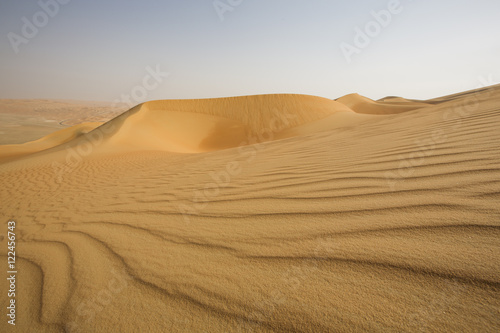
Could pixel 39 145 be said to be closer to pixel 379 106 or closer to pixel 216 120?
pixel 216 120

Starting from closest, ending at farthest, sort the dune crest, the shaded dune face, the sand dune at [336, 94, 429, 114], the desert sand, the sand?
1. the desert sand
2. the dune crest
3. the shaded dune face
4. the sand
5. the sand dune at [336, 94, 429, 114]

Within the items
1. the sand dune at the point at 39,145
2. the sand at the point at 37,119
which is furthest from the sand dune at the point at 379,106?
the sand at the point at 37,119

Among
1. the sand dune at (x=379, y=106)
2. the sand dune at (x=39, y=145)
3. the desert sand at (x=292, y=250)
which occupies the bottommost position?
the desert sand at (x=292, y=250)

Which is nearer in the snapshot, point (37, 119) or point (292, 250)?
point (292, 250)

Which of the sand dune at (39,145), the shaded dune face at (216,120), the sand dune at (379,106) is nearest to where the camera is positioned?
the sand dune at (39,145)

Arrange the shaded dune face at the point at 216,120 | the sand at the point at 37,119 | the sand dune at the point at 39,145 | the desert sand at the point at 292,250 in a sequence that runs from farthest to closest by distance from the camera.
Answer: the sand at the point at 37,119, the shaded dune face at the point at 216,120, the sand dune at the point at 39,145, the desert sand at the point at 292,250

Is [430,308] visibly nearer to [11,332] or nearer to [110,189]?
[11,332]

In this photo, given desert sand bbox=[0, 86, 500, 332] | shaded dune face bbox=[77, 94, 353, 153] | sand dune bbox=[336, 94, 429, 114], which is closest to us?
desert sand bbox=[0, 86, 500, 332]

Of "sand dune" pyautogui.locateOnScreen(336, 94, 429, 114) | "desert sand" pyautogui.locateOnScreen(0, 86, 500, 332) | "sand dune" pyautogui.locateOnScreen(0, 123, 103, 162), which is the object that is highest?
"sand dune" pyautogui.locateOnScreen(336, 94, 429, 114)

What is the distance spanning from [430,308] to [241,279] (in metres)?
0.65

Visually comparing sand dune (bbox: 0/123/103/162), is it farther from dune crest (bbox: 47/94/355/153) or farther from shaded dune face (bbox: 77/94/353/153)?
shaded dune face (bbox: 77/94/353/153)

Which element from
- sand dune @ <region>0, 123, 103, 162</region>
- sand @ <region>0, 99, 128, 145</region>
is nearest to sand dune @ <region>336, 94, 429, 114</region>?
sand dune @ <region>0, 123, 103, 162</region>

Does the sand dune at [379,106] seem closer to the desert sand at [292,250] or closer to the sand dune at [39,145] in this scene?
the desert sand at [292,250]

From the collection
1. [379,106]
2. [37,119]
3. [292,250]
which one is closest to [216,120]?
[292,250]
